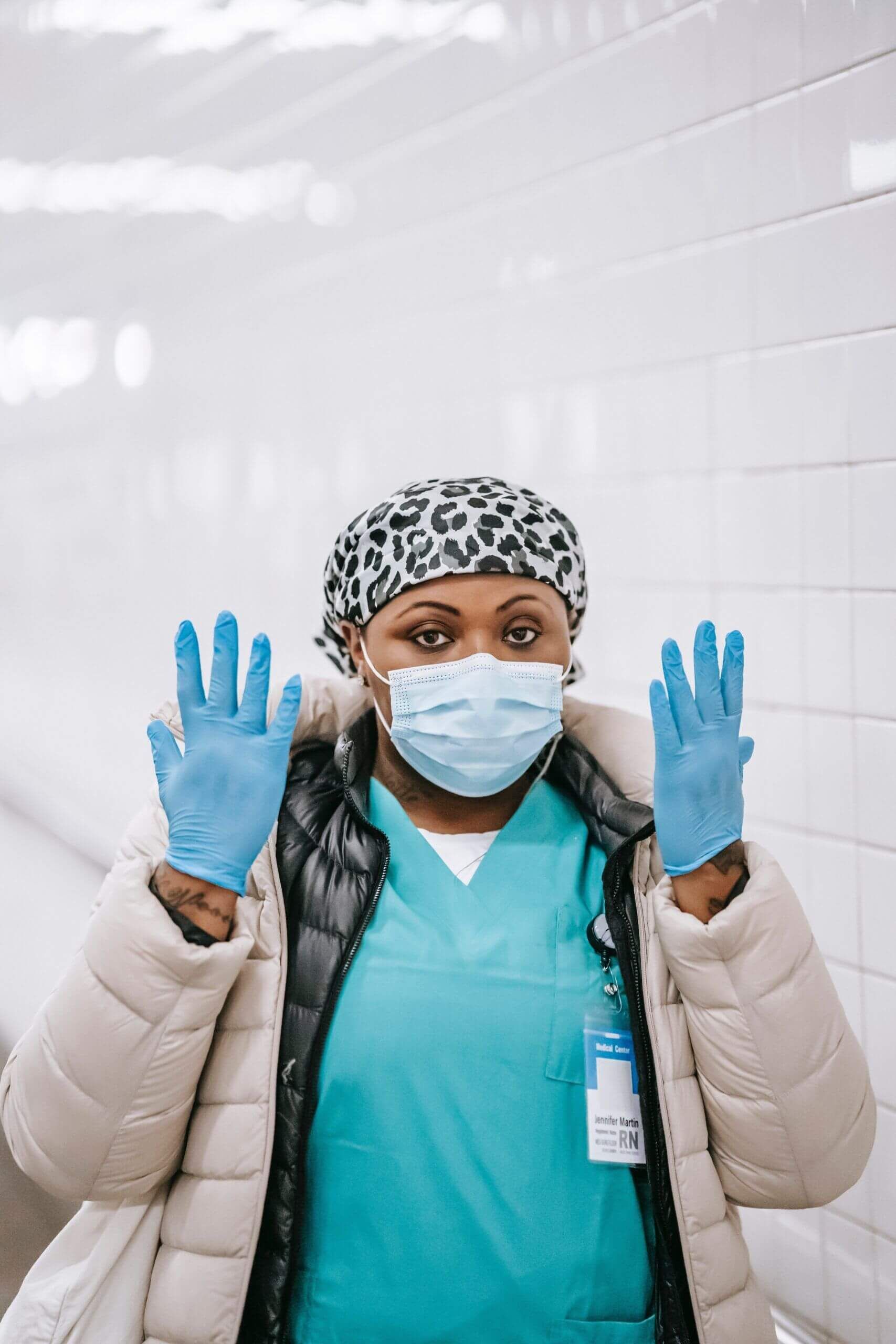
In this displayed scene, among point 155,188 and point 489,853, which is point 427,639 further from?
point 155,188

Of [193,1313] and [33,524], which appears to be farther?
[33,524]

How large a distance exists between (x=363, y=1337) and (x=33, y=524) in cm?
303

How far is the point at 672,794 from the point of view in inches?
43.1

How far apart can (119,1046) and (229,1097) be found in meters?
0.15

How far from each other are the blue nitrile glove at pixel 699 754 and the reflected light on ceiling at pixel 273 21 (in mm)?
1600

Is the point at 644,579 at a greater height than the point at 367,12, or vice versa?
the point at 367,12

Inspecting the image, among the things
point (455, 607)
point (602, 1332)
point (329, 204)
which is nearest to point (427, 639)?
point (455, 607)

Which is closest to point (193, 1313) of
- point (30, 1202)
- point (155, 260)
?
point (30, 1202)

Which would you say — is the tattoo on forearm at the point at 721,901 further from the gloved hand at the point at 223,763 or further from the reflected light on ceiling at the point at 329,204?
the reflected light on ceiling at the point at 329,204

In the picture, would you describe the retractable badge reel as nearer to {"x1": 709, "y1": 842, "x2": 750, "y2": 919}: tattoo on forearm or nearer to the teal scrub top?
the teal scrub top

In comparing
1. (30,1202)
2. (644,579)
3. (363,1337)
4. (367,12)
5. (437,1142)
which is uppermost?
(367,12)

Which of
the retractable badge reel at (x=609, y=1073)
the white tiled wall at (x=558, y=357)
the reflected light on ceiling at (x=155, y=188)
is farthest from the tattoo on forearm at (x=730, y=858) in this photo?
the reflected light on ceiling at (x=155, y=188)

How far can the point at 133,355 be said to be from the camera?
316 cm

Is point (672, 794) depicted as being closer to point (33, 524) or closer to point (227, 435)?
point (227, 435)
